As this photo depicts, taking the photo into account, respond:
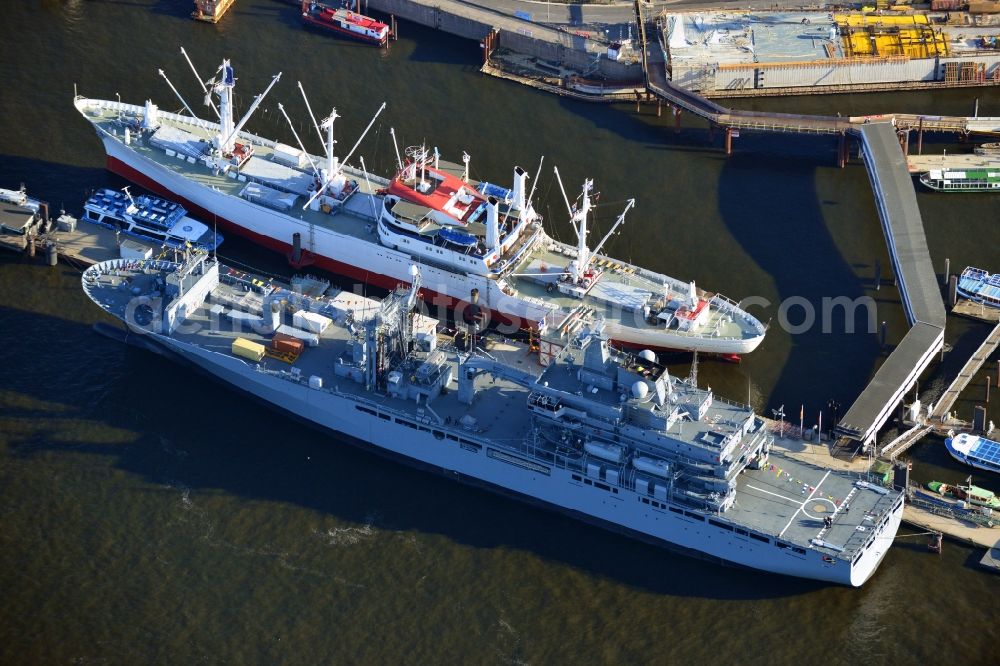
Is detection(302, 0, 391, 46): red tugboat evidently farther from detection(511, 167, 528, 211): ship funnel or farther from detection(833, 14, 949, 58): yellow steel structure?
detection(833, 14, 949, 58): yellow steel structure

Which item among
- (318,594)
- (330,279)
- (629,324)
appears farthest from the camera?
(330,279)

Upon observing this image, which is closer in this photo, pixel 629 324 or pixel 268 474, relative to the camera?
pixel 268 474

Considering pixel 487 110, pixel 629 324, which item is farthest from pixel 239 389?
pixel 487 110

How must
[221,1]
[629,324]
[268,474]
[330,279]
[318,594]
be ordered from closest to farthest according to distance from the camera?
[318,594] < [268,474] < [629,324] < [330,279] < [221,1]

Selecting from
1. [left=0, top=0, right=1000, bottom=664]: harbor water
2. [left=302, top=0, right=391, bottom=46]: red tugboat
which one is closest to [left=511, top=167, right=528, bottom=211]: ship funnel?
[left=0, top=0, right=1000, bottom=664]: harbor water

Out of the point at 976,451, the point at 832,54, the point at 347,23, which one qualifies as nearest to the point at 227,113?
the point at 347,23

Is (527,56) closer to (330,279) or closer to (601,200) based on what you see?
(601,200)
